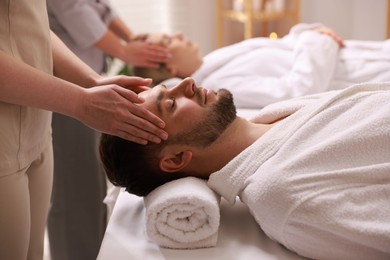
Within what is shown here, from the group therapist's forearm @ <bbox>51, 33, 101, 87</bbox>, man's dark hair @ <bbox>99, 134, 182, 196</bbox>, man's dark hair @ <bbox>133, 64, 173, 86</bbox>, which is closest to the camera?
man's dark hair @ <bbox>99, 134, 182, 196</bbox>

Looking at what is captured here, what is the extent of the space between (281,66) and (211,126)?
3.72ft

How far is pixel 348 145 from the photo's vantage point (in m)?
1.24

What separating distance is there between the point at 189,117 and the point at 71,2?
1000mm

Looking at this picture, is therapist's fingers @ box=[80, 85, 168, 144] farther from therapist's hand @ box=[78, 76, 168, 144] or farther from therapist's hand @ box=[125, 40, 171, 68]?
therapist's hand @ box=[125, 40, 171, 68]

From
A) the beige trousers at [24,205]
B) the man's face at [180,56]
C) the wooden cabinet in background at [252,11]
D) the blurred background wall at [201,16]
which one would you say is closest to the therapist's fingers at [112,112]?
the beige trousers at [24,205]

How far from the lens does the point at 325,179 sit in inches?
46.8

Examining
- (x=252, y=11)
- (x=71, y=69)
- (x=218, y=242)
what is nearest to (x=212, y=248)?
(x=218, y=242)

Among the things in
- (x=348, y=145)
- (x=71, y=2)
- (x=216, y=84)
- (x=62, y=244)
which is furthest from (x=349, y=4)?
(x=348, y=145)

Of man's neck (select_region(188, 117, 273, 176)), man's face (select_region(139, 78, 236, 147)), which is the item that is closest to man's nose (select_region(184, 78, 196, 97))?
man's face (select_region(139, 78, 236, 147))

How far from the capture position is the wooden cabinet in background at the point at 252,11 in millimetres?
3618

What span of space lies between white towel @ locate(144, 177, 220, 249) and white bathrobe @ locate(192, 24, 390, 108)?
1063mm

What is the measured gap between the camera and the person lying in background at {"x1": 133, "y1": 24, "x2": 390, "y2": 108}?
89.7 inches

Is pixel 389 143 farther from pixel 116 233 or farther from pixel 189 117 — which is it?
pixel 116 233

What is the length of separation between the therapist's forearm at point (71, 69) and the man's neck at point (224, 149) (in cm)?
37
